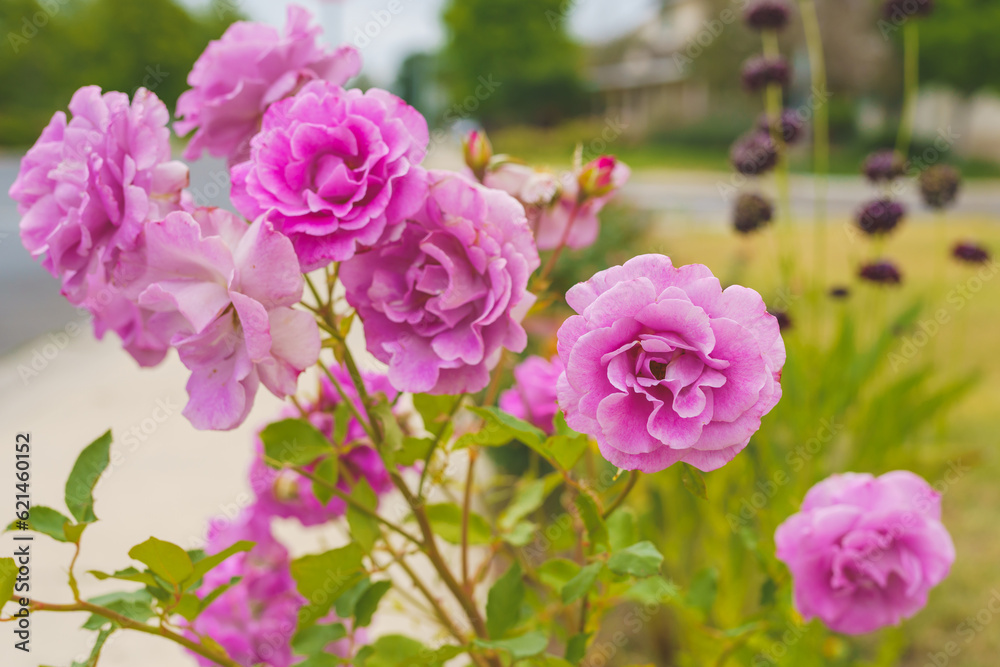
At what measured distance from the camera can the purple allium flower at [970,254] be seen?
171cm

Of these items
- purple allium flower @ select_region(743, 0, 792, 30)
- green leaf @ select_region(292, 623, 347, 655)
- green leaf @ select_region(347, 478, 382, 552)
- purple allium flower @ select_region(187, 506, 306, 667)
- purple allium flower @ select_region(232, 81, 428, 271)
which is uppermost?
purple allium flower @ select_region(232, 81, 428, 271)

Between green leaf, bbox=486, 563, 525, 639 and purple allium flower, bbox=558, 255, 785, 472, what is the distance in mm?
254

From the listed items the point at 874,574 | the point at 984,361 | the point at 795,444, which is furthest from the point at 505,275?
the point at 984,361

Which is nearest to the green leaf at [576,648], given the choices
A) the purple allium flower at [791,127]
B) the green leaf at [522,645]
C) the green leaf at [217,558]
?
the green leaf at [522,645]

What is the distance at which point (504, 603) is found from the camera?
2.05ft

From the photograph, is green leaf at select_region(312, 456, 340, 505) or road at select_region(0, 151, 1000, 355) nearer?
green leaf at select_region(312, 456, 340, 505)

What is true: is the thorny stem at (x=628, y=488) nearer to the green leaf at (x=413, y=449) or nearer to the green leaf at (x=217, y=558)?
the green leaf at (x=413, y=449)

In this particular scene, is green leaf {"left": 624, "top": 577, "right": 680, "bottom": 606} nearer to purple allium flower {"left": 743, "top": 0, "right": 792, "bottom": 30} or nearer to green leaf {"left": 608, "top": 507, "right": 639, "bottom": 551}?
green leaf {"left": 608, "top": 507, "right": 639, "bottom": 551}

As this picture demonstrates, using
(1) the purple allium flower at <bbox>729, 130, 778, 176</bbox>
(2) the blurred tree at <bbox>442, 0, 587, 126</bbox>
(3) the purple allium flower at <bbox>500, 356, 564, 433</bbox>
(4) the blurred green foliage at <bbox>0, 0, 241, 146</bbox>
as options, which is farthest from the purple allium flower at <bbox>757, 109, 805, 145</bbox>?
(2) the blurred tree at <bbox>442, 0, 587, 126</bbox>

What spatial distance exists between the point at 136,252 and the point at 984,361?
13.1 ft

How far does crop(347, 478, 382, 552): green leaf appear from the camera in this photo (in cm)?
60

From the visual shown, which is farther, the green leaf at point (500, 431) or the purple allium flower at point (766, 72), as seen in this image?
the purple allium flower at point (766, 72)

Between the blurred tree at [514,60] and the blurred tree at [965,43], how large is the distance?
385 inches

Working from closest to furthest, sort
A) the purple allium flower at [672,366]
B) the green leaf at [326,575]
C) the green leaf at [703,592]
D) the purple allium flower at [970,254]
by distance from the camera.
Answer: the purple allium flower at [672,366] → the green leaf at [326,575] → the green leaf at [703,592] → the purple allium flower at [970,254]
